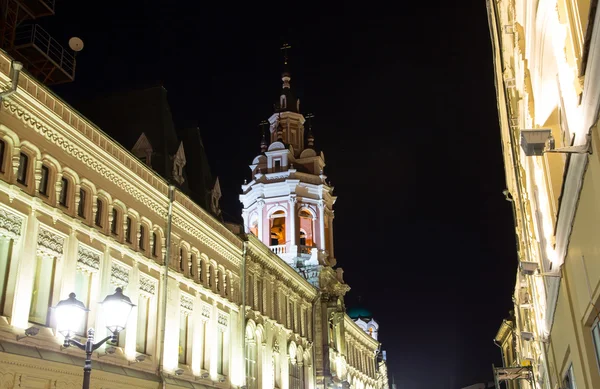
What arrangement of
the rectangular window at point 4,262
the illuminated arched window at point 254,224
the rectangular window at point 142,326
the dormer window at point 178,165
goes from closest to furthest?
1. the rectangular window at point 4,262
2. the rectangular window at point 142,326
3. the dormer window at point 178,165
4. the illuminated arched window at point 254,224

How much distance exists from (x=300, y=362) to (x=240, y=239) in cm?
1503

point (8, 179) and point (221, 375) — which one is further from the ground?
point (8, 179)

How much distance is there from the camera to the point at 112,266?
2438cm

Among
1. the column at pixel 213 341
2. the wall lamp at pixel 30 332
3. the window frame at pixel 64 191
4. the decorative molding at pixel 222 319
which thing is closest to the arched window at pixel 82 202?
the window frame at pixel 64 191

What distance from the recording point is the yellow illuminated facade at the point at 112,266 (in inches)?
757

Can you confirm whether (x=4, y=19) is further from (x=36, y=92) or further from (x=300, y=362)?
(x=300, y=362)

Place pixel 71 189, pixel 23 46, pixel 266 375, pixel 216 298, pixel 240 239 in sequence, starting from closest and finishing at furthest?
1. pixel 71 189
2. pixel 23 46
3. pixel 216 298
4. pixel 240 239
5. pixel 266 375

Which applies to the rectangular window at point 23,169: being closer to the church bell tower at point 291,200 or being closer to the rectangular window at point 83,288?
the rectangular window at point 83,288

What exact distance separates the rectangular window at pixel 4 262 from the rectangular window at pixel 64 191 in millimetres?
2960

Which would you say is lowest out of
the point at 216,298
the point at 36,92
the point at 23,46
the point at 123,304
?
the point at 123,304

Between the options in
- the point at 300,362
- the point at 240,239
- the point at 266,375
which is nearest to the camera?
the point at 240,239

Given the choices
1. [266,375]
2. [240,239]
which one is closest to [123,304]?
[240,239]

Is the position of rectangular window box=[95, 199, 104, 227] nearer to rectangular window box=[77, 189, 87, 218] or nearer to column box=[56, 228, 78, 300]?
rectangular window box=[77, 189, 87, 218]

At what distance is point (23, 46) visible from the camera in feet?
83.8
